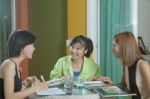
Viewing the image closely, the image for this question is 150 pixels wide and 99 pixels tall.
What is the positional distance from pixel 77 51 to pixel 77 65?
16cm

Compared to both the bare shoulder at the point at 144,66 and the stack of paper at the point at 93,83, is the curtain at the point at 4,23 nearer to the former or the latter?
the stack of paper at the point at 93,83

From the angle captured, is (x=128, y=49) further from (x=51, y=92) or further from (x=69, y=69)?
(x=69, y=69)

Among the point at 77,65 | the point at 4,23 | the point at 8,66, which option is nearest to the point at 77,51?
the point at 77,65

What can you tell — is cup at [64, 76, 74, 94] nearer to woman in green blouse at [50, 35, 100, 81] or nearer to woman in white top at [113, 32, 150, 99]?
woman in white top at [113, 32, 150, 99]

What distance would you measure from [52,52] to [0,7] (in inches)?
37.6

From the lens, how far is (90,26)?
3.90 meters

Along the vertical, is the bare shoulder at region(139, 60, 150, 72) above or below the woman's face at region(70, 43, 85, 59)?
below

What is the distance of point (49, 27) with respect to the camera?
416cm

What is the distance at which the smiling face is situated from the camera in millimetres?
3107

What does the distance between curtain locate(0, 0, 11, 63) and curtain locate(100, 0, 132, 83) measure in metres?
1.32

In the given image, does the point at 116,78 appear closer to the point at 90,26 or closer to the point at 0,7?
the point at 90,26

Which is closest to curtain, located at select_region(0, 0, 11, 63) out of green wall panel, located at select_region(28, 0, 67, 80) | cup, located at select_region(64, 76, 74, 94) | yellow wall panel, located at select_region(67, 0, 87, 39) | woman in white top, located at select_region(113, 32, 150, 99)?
green wall panel, located at select_region(28, 0, 67, 80)

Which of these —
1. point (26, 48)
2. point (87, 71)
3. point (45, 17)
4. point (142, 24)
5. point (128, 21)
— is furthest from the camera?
point (142, 24)

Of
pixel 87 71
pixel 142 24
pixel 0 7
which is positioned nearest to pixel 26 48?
pixel 87 71
